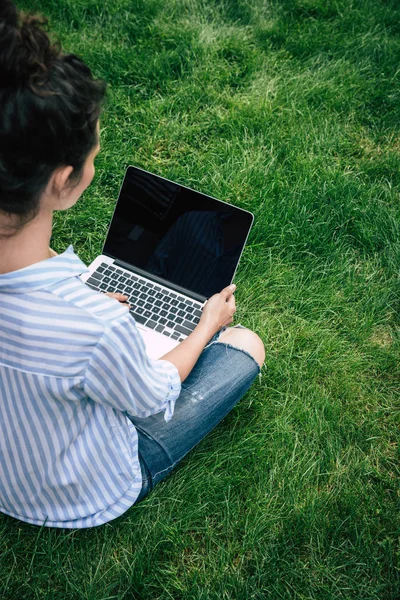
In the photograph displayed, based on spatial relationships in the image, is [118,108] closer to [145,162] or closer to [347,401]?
[145,162]

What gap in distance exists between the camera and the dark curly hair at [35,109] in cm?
118

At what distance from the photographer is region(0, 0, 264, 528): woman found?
4.05 ft

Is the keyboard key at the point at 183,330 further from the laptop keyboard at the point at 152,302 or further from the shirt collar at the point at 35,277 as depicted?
the shirt collar at the point at 35,277

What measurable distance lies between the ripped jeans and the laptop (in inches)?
6.9

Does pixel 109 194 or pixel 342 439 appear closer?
pixel 342 439

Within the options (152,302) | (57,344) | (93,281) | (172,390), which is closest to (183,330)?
(152,302)

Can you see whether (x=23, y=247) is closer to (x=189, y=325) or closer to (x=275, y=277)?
(x=189, y=325)

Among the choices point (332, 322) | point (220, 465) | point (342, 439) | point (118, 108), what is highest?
point (118, 108)

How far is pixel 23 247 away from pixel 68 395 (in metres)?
0.41

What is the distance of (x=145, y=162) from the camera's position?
322cm

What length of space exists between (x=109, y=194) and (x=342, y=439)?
181 centimetres

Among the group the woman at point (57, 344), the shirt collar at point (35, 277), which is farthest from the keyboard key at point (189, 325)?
the shirt collar at point (35, 277)

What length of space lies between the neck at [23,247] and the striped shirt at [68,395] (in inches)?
2.7

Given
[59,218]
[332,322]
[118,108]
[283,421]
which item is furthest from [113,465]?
[118,108]
